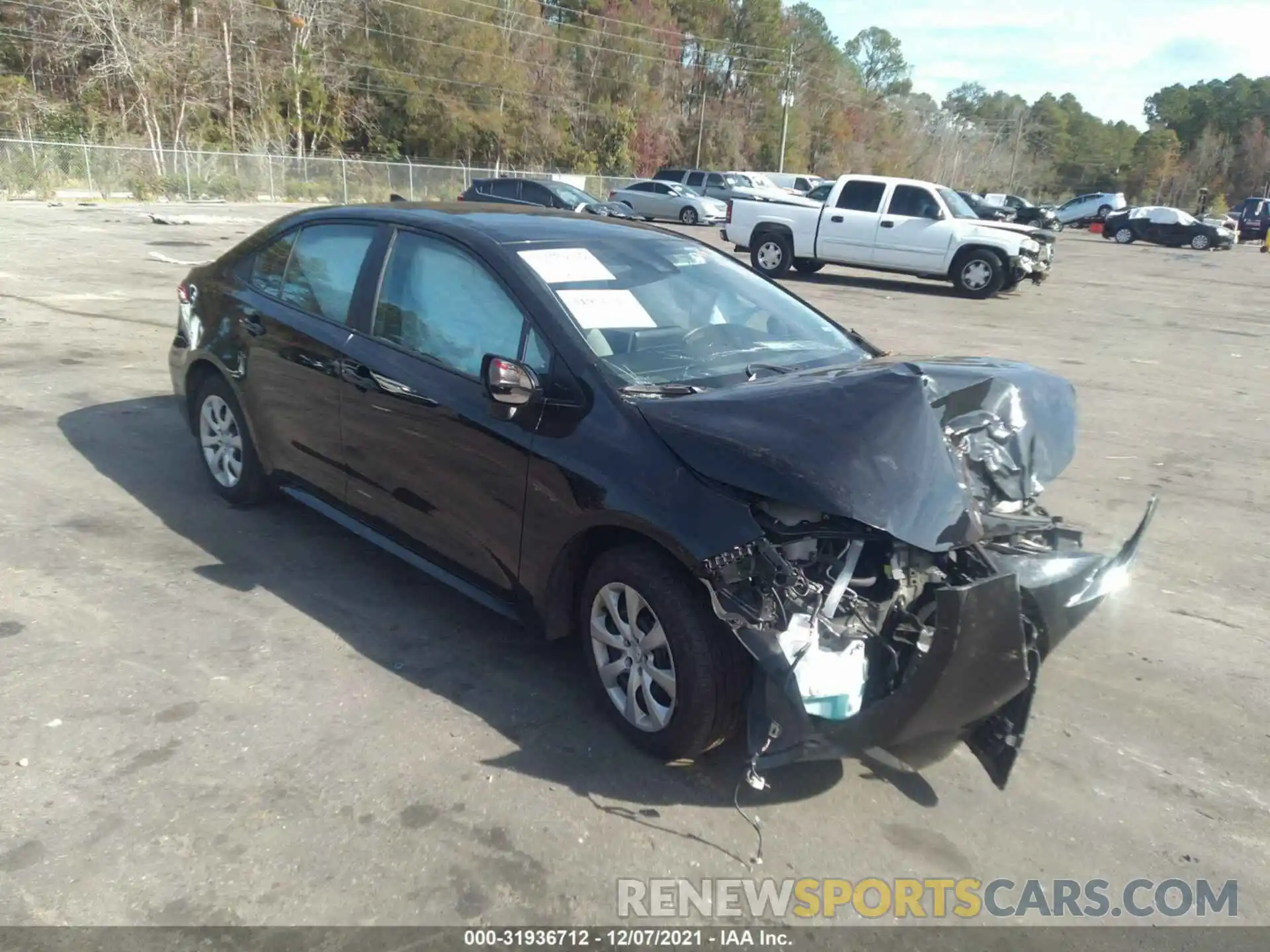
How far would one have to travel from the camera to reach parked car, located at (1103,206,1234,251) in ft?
119

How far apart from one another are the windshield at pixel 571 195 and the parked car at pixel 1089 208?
1250 inches

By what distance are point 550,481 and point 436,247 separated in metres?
1.36

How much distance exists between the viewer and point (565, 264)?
4.05m

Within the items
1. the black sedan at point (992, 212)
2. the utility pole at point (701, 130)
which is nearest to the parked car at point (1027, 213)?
the black sedan at point (992, 212)

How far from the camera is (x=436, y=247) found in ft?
13.9

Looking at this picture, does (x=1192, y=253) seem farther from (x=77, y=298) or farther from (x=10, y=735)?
(x=10, y=735)

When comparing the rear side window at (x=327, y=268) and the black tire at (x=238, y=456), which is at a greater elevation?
the rear side window at (x=327, y=268)

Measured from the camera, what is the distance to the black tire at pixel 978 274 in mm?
17094

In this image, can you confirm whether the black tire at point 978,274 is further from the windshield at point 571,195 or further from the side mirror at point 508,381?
the side mirror at point 508,381

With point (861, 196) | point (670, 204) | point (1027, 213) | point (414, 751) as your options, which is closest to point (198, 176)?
point (670, 204)

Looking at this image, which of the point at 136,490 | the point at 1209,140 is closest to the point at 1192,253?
the point at 136,490

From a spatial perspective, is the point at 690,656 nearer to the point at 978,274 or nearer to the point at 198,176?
the point at 978,274

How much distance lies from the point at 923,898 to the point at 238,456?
4091 mm

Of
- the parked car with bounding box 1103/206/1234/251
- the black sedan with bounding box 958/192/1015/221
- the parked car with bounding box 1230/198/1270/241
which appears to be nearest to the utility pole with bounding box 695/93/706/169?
the black sedan with bounding box 958/192/1015/221
